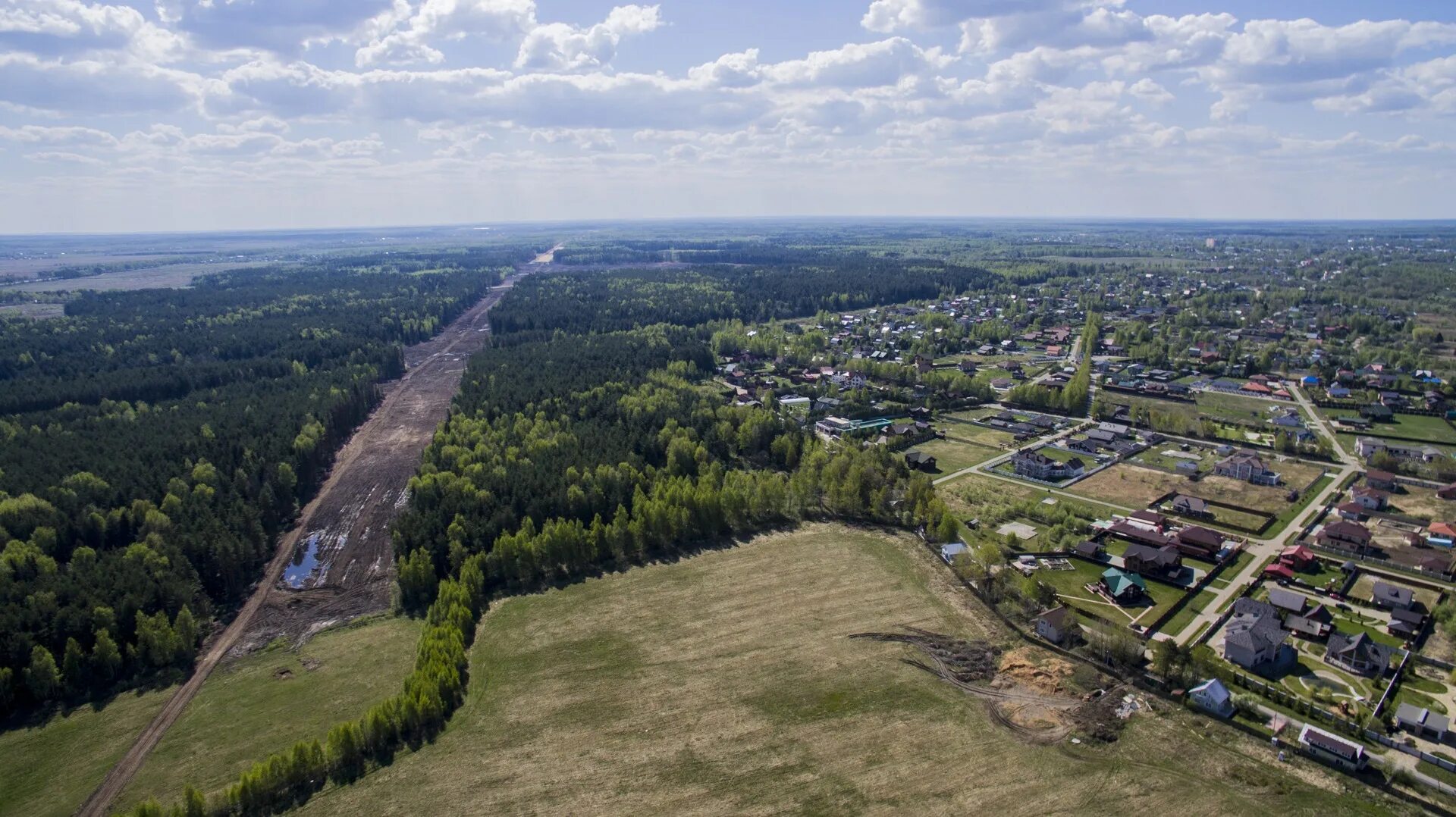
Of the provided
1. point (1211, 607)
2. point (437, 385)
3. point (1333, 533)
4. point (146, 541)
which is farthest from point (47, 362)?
point (1333, 533)

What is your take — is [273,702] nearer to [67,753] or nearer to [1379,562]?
[67,753]

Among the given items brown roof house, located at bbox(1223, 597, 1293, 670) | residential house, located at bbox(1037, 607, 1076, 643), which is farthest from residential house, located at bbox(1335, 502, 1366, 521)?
residential house, located at bbox(1037, 607, 1076, 643)

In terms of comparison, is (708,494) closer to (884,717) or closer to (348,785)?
(884,717)

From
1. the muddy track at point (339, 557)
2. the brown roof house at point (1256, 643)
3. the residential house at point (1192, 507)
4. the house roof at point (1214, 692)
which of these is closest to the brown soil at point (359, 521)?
the muddy track at point (339, 557)

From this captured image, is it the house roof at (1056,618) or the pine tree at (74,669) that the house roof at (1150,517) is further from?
the pine tree at (74,669)

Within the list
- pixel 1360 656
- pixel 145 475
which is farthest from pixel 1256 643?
pixel 145 475

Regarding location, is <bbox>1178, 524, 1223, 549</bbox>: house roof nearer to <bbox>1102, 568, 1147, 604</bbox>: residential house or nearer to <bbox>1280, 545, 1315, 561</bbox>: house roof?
<bbox>1280, 545, 1315, 561</bbox>: house roof

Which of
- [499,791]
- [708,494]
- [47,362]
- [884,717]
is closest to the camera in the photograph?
[499,791]
